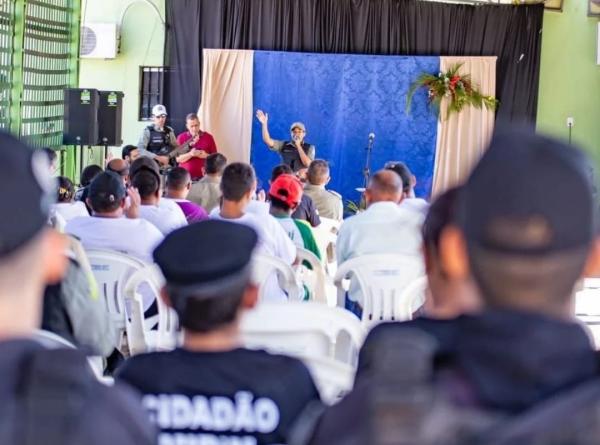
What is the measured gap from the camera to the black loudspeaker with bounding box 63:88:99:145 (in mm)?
10023

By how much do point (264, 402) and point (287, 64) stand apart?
11087 millimetres

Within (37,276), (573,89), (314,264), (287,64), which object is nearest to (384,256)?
(314,264)

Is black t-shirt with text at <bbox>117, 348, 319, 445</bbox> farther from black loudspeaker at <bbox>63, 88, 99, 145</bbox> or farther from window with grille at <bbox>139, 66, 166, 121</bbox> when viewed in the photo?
window with grille at <bbox>139, 66, 166, 121</bbox>

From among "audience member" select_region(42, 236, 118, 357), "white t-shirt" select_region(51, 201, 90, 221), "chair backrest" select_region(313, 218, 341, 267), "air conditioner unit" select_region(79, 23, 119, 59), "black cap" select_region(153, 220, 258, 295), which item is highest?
"air conditioner unit" select_region(79, 23, 119, 59)

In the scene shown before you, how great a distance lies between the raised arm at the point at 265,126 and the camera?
12.0 meters

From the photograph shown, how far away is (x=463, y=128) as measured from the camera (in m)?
12.9

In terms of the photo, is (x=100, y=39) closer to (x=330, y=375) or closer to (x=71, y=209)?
(x=71, y=209)

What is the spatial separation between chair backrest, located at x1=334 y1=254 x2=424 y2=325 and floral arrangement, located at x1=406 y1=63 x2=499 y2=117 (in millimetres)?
8466

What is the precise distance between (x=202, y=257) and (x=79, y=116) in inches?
337

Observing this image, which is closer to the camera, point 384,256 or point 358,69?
point 384,256

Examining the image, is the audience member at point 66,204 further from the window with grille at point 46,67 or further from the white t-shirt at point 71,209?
the window with grille at point 46,67

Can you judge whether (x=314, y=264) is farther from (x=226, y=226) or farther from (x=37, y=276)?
(x=37, y=276)

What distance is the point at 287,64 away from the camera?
41.2ft

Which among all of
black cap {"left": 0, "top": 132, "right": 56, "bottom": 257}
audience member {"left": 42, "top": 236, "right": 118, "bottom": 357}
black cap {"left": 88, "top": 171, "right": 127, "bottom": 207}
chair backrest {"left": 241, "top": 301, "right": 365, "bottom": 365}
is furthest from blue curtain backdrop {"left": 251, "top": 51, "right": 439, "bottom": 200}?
black cap {"left": 0, "top": 132, "right": 56, "bottom": 257}
